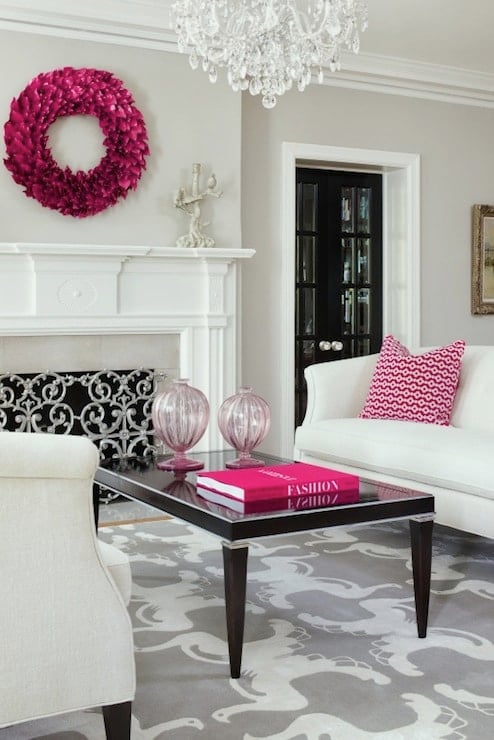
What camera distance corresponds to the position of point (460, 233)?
6.32 meters

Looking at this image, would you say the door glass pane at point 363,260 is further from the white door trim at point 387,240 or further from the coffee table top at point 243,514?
the coffee table top at point 243,514

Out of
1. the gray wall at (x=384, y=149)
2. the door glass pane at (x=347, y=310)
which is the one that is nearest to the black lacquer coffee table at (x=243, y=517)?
the gray wall at (x=384, y=149)

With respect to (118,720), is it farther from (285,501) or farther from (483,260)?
(483,260)

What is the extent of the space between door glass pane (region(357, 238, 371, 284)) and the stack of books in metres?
3.50

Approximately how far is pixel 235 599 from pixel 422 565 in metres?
0.67

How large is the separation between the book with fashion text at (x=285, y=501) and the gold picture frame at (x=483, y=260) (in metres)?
3.78

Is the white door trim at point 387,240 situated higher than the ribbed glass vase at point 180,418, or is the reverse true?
the white door trim at point 387,240

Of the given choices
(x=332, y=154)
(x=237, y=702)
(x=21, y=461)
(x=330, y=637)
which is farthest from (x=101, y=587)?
(x=332, y=154)

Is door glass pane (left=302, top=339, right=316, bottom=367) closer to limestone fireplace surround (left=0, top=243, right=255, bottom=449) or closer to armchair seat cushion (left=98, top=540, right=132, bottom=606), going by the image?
limestone fireplace surround (left=0, top=243, right=255, bottom=449)

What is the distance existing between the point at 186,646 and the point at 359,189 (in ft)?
13.8

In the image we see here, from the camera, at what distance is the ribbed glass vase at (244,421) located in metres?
3.30

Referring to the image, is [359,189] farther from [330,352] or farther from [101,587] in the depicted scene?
[101,587]

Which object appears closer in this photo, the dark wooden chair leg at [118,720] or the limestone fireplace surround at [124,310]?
the dark wooden chair leg at [118,720]

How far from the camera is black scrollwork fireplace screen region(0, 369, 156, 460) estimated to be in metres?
4.84
